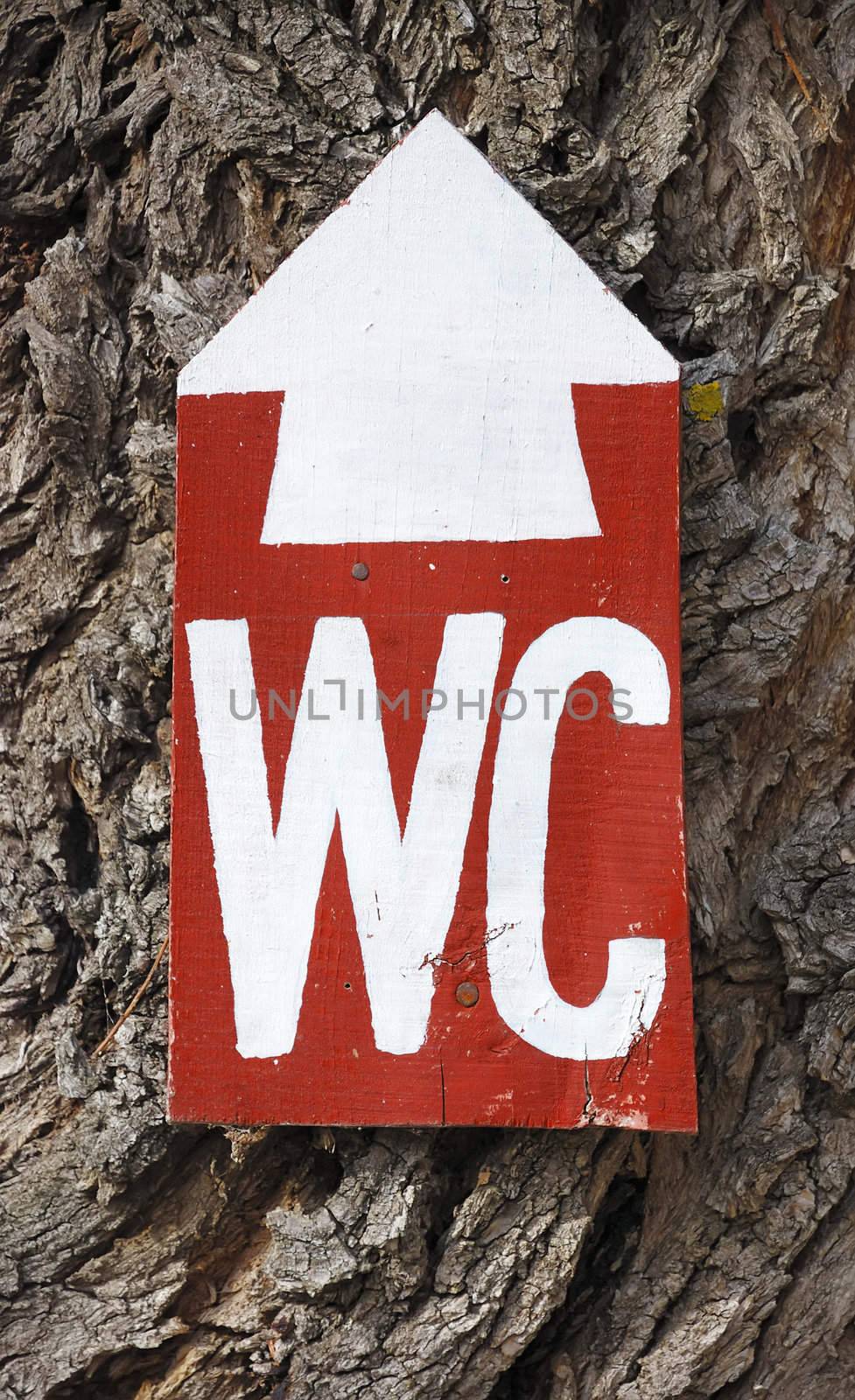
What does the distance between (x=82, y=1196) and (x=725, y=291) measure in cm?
173

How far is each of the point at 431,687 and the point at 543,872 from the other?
306mm

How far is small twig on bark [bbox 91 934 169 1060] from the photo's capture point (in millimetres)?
1789

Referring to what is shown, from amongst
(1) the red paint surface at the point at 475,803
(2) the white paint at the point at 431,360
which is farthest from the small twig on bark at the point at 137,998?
(2) the white paint at the point at 431,360

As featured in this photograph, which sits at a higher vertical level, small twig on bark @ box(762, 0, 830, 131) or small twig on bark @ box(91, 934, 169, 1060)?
small twig on bark @ box(762, 0, 830, 131)

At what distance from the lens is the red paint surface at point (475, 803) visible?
5.24 feet

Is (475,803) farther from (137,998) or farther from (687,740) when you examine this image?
(137,998)

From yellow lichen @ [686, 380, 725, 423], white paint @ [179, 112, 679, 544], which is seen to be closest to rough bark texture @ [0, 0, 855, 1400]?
yellow lichen @ [686, 380, 725, 423]

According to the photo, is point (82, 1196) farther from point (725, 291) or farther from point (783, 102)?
point (783, 102)

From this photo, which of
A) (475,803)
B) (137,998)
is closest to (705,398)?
(475,803)

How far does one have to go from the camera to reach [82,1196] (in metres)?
1.78

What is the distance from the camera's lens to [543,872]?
1.61 meters

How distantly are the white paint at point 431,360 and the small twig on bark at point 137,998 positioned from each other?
27.0 inches

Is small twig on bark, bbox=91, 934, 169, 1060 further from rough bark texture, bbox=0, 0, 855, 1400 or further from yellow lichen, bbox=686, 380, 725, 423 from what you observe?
yellow lichen, bbox=686, 380, 725, 423

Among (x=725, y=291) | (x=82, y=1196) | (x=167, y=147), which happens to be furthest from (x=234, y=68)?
(x=82, y=1196)
